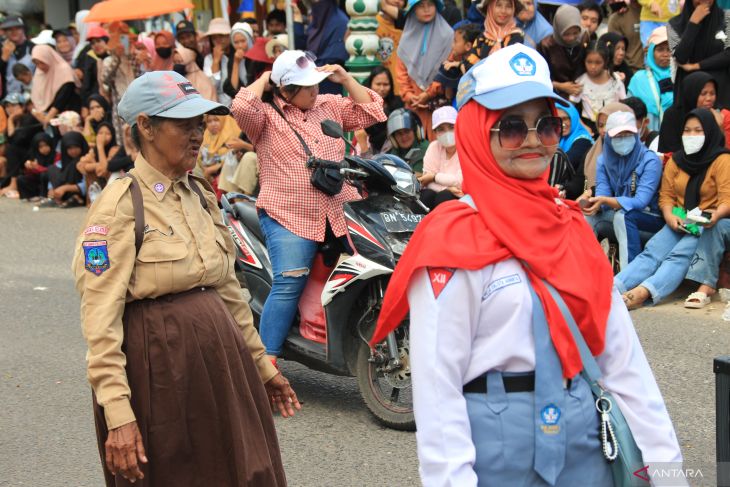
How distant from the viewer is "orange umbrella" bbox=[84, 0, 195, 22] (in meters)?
14.4

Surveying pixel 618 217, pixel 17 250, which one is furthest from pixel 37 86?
pixel 618 217

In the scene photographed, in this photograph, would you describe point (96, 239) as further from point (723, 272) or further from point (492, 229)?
point (723, 272)

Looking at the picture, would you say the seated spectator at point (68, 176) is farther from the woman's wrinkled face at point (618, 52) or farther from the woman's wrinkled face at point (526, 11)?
the woman's wrinkled face at point (618, 52)

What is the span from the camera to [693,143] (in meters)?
8.71

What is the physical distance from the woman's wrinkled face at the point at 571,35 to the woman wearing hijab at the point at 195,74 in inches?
215

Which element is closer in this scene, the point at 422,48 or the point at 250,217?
the point at 250,217

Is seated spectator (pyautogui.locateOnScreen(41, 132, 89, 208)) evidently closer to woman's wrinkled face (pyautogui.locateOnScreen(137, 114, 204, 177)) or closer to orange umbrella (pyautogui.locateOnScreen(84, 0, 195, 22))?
orange umbrella (pyautogui.locateOnScreen(84, 0, 195, 22))

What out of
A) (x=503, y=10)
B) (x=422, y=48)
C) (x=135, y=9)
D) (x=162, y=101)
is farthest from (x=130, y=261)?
(x=135, y=9)

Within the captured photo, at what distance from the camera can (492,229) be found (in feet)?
9.24

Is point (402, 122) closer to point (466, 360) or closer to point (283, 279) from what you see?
point (283, 279)

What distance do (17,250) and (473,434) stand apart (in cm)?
1073

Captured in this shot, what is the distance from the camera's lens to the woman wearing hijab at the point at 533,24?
37.6ft

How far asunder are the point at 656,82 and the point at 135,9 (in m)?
7.09

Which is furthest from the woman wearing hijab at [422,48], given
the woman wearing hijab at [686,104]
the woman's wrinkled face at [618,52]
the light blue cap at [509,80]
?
the light blue cap at [509,80]
